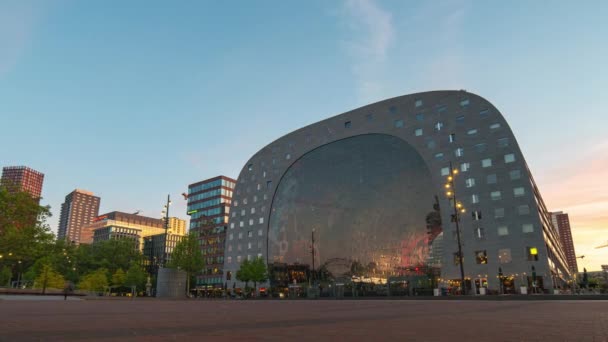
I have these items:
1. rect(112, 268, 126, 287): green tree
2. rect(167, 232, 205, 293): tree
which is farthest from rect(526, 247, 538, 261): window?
rect(112, 268, 126, 287): green tree

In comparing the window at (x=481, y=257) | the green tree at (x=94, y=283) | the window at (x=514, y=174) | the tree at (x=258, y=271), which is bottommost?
the green tree at (x=94, y=283)

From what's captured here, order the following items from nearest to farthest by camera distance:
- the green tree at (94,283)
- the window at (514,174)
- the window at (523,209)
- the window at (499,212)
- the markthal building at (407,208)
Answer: the window at (523,209) < the markthal building at (407,208) < the window at (499,212) < the window at (514,174) < the green tree at (94,283)

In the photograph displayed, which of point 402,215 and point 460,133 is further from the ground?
point 460,133

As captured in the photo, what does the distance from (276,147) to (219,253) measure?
57.5 metres

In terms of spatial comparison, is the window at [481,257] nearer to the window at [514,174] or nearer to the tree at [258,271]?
the window at [514,174]

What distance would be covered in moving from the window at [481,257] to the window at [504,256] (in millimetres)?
2109

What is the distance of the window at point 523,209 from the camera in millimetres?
63625

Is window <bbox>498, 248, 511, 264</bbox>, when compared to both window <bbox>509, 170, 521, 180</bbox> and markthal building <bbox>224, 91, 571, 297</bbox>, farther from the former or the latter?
→ window <bbox>509, 170, 521, 180</bbox>

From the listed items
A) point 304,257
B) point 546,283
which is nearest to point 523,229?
point 546,283

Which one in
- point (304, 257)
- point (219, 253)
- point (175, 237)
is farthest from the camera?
point (175, 237)

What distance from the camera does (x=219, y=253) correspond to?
14688 centimetres

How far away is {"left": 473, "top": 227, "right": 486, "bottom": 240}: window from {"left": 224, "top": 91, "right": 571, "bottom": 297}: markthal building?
17cm

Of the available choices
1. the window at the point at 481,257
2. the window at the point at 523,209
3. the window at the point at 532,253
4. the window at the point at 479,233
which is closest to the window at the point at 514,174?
the window at the point at 523,209

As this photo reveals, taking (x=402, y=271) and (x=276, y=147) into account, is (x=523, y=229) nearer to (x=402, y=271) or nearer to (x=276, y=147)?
(x=402, y=271)
